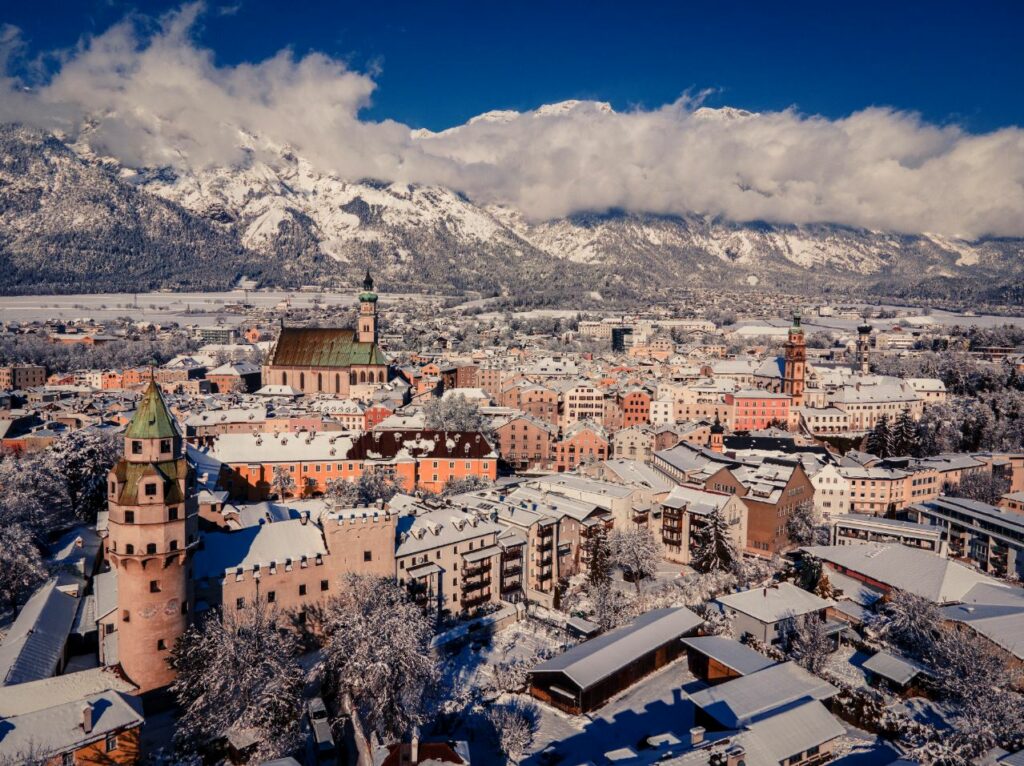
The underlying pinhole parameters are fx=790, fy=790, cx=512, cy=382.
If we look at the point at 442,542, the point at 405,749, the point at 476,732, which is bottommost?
the point at 476,732

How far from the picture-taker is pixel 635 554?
53531 mm

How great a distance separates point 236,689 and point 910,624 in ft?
115

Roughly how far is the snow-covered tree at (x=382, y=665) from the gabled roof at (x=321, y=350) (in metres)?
88.0

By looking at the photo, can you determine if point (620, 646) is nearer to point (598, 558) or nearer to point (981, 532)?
point (598, 558)

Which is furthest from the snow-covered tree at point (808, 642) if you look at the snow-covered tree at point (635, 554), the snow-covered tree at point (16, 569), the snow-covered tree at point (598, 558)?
the snow-covered tree at point (16, 569)

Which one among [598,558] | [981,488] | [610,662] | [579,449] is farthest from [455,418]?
[981,488]

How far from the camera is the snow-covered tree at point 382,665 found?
112ft

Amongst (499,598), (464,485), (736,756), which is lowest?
(499,598)

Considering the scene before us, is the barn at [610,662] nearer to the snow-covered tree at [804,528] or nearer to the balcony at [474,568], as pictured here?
the balcony at [474,568]

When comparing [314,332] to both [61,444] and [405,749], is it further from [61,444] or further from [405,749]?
[405,749]

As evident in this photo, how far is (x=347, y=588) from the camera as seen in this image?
40.1m

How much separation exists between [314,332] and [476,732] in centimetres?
9976

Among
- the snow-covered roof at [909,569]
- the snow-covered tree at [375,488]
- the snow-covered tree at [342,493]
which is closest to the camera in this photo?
the snow-covered roof at [909,569]

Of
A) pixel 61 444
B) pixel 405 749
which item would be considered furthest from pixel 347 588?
pixel 61 444
